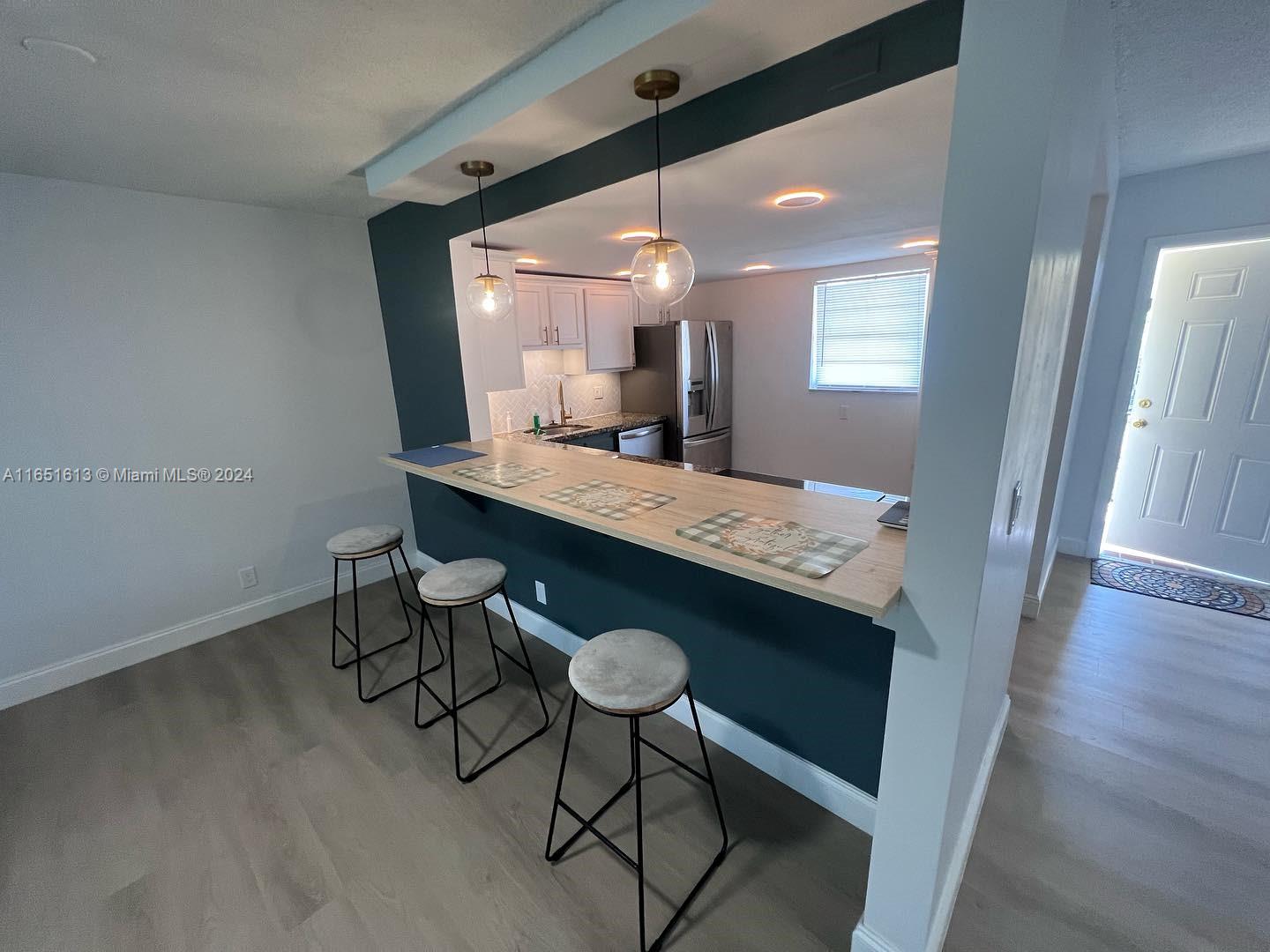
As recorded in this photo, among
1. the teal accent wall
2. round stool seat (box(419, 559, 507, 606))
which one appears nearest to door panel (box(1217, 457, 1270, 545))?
the teal accent wall

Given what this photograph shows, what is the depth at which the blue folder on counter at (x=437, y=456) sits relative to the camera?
8.06 ft

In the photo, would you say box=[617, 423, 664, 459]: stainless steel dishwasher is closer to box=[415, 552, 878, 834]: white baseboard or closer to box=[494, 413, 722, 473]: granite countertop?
box=[494, 413, 722, 473]: granite countertop

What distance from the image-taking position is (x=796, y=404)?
5086 mm

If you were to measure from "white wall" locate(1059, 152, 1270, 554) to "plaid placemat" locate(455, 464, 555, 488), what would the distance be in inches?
146

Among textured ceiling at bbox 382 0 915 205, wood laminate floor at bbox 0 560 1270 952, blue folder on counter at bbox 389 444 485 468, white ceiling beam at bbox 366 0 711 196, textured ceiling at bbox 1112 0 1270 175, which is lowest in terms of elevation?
wood laminate floor at bbox 0 560 1270 952

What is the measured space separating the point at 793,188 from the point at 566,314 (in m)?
2.43

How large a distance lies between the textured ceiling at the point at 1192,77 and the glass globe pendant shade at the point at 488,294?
7.14 feet

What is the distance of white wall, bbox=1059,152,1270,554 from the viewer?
2.74 m

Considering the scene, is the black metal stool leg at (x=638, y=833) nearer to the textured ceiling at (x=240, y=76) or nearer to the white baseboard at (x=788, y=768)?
the white baseboard at (x=788, y=768)

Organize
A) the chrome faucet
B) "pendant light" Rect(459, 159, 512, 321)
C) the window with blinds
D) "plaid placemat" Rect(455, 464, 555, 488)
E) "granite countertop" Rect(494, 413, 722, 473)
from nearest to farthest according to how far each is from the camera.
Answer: "plaid placemat" Rect(455, 464, 555, 488) → "pendant light" Rect(459, 159, 512, 321) → "granite countertop" Rect(494, 413, 722, 473) → the window with blinds → the chrome faucet

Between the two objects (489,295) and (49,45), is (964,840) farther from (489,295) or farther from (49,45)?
(49,45)

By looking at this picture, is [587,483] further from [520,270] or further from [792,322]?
[792,322]

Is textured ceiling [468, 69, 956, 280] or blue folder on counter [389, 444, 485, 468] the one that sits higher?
textured ceiling [468, 69, 956, 280]

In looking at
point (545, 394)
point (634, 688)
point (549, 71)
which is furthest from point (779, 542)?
point (545, 394)
